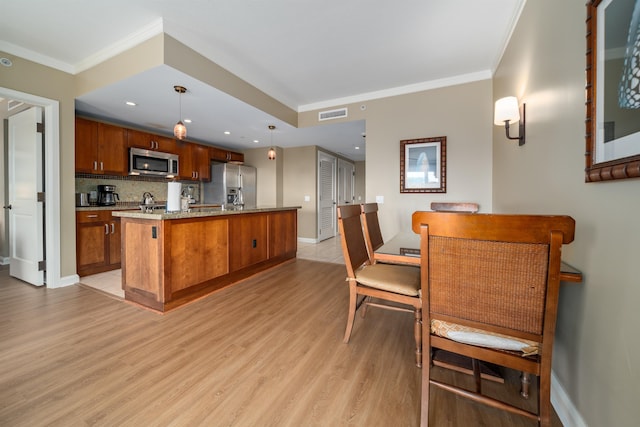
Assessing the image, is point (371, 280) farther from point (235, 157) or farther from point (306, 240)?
point (235, 157)

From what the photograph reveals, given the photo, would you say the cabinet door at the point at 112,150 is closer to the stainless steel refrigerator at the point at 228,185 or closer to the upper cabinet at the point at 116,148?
the upper cabinet at the point at 116,148

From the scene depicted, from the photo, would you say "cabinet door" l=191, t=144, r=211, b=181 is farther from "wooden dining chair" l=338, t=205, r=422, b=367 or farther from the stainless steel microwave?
"wooden dining chair" l=338, t=205, r=422, b=367

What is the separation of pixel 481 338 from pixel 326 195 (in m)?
5.51

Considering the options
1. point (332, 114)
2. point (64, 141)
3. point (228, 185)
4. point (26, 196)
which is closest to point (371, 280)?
point (332, 114)

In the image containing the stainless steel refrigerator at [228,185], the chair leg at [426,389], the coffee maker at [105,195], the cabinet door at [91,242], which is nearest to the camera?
the chair leg at [426,389]

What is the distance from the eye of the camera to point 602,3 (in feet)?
3.27

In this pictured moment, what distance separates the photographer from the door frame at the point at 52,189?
2959 millimetres

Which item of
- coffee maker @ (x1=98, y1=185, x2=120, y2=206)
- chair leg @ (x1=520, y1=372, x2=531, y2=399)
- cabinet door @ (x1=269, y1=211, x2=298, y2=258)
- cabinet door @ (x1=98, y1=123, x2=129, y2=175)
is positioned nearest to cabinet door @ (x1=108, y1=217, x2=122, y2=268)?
coffee maker @ (x1=98, y1=185, x2=120, y2=206)

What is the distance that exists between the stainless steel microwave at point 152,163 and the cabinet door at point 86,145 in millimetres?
467

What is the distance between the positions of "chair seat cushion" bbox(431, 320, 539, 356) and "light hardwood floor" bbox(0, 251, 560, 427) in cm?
47

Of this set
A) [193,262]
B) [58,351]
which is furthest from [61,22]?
[58,351]

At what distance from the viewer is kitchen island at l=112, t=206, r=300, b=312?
7.80 ft

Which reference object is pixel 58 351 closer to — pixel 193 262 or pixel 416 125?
pixel 193 262

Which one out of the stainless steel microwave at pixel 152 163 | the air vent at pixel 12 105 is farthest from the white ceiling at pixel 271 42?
the air vent at pixel 12 105
